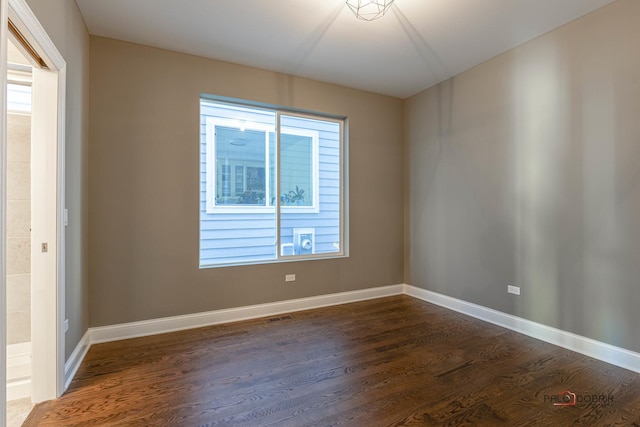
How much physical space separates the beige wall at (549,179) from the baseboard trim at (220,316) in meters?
1.17

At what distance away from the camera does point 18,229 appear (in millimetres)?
2535

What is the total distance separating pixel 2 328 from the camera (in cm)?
133

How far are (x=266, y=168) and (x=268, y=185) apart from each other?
22 centimetres

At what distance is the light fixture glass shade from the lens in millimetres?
2498

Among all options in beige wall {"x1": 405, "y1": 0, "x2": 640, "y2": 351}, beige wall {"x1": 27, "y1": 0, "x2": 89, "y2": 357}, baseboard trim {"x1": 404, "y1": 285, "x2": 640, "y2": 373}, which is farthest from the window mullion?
baseboard trim {"x1": 404, "y1": 285, "x2": 640, "y2": 373}

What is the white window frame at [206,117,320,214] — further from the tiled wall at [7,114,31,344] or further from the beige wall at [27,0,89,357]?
the tiled wall at [7,114,31,344]

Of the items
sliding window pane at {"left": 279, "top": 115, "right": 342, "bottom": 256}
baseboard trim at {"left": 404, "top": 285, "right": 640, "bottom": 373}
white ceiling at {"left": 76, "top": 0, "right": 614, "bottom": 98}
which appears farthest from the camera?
sliding window pane at {"left": 279, "top": 115, "right": 342, "bottom": 256}

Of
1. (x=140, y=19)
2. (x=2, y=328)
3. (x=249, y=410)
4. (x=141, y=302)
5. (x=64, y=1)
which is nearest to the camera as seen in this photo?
(x=2, y=328)

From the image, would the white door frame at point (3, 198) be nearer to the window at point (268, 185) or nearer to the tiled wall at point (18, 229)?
the tiled wall at point (18, 229)

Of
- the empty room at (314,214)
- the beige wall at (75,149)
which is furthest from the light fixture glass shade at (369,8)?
the beige wall at (75,149)

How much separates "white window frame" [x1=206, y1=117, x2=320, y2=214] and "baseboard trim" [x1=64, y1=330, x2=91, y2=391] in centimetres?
167

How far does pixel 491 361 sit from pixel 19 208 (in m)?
4.19

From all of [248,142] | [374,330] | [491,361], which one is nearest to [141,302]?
[248,142]

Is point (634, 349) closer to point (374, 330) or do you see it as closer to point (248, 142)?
point (374, 330)
